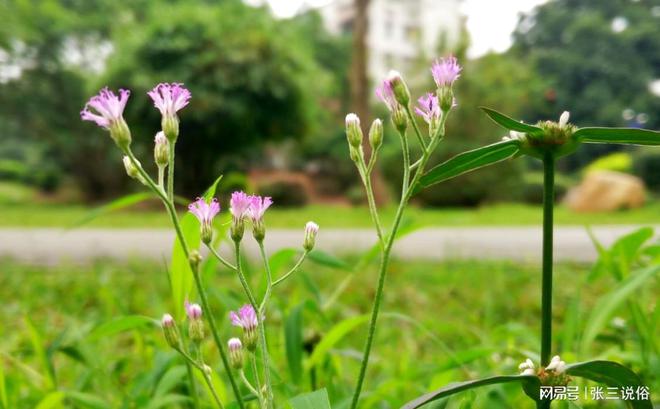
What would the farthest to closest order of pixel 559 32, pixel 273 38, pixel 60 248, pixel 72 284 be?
pixel 559 32, pixel 273 38, pixel 60 248, pixel 72 284

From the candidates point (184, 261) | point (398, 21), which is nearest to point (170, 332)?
point (184, 261)

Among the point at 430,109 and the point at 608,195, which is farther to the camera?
the point at 608,195

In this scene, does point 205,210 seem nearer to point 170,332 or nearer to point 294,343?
point 170,332

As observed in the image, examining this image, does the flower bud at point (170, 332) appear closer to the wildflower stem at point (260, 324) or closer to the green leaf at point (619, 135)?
the wildflower stem at point (260, 324)

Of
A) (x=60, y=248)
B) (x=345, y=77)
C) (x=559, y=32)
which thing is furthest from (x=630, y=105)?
(x=60, y=248)

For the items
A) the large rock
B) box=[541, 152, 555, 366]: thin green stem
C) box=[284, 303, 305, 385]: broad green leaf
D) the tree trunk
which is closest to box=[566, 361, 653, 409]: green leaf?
box=[541, 152, 555, 366]: thin green stem

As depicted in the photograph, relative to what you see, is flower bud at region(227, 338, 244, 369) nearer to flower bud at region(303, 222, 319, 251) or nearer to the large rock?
flower bud at region(303, 222, 319, 251)

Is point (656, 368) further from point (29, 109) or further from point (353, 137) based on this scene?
point (29, 109)
